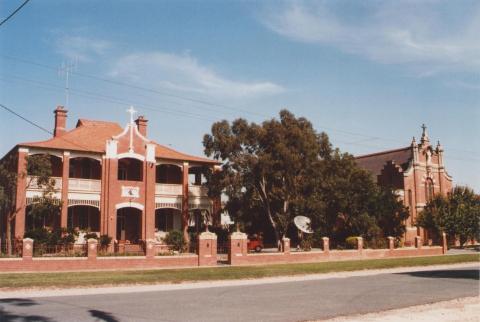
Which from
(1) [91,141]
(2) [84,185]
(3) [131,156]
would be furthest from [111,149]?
(2) [84,185]

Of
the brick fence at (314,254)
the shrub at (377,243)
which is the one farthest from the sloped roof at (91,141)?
the shrub at (377,243)

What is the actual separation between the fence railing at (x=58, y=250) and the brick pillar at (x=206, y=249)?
5.65m

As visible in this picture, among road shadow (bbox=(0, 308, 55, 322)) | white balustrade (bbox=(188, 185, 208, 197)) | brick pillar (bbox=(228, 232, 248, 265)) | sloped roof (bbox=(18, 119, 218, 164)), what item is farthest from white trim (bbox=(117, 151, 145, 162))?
road shadow (bbox=(0, 308, 55, 322))

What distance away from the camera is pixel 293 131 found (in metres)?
32.8

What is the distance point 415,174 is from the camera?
50281mm

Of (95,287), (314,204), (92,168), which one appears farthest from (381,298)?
(92,168)

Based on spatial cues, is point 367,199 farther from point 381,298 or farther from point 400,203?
point 381,298

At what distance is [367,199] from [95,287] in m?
25.6

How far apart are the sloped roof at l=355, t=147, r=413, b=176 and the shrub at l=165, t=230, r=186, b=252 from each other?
82.3 feet

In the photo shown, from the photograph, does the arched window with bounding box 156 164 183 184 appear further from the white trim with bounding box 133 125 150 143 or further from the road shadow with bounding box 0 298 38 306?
the road shadow with bounding box 0 298 38 306

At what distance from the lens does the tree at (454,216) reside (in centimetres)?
4312

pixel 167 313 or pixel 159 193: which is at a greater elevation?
pixel 159 193

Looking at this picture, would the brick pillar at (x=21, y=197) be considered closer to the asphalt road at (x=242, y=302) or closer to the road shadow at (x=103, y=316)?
the asphalt road at (x=242, y=302)

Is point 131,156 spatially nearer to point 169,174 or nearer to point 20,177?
point 169,174
